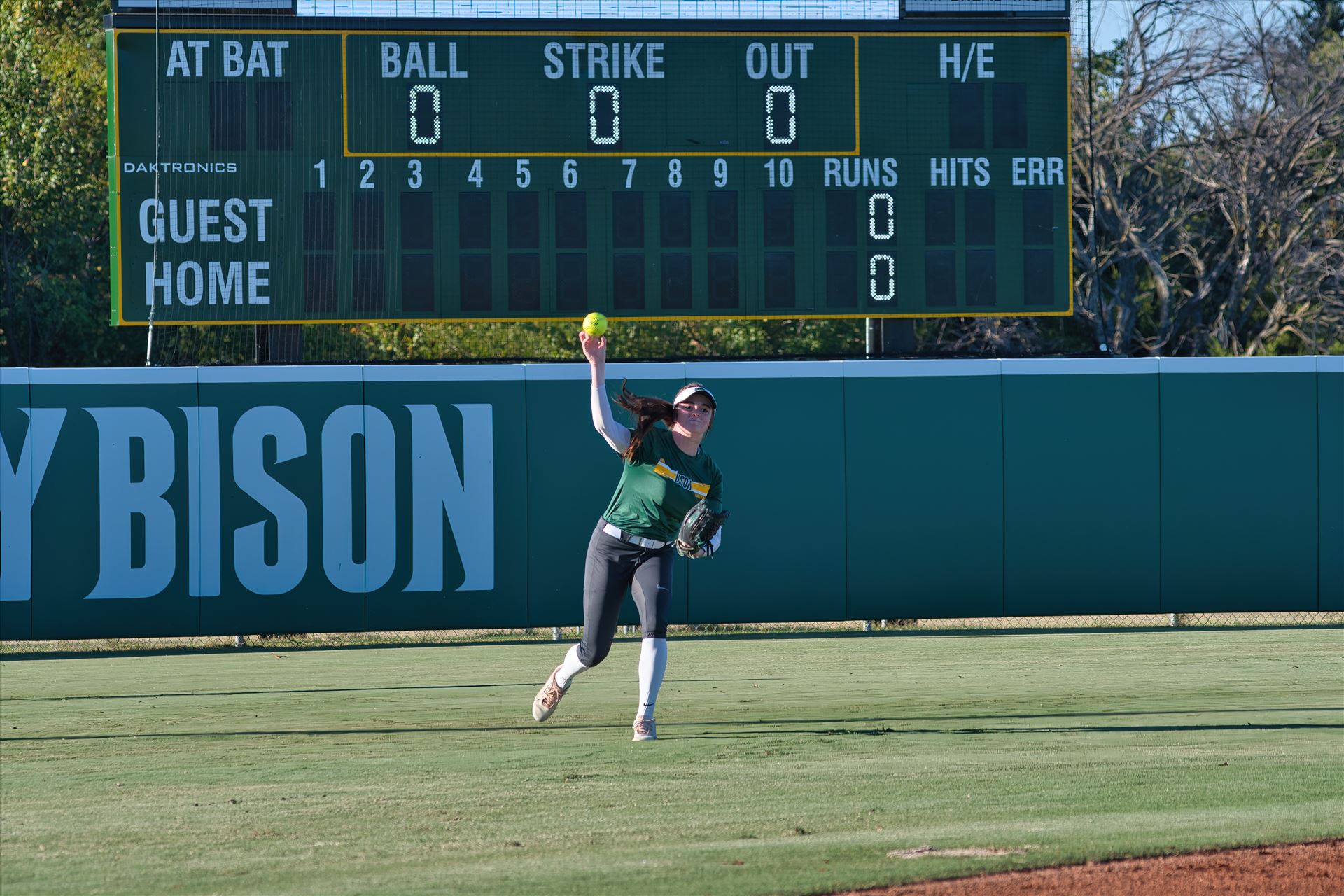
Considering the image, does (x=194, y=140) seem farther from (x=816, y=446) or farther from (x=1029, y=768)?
(x=1029, y=768)

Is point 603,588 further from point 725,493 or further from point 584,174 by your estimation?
point 725,493

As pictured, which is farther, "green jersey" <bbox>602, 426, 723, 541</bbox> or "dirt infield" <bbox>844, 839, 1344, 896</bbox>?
"green jersey" <bbox>602, 426, 723, 541</bbox>

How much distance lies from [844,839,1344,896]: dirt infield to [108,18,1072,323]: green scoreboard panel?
29.7 feet

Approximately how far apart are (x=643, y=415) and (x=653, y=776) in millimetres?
1591

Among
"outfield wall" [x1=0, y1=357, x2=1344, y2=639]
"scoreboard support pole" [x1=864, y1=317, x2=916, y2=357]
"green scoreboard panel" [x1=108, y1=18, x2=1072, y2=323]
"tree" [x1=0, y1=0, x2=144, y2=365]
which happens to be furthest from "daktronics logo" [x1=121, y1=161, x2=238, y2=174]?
"tree" [x1=0, y1=0, x2=144, y2=365]

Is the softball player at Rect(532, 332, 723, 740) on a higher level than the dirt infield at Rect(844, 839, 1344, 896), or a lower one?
higher

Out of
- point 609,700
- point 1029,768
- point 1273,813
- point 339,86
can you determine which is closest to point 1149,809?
Result: point 1273,813

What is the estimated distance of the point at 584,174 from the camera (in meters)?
13.5

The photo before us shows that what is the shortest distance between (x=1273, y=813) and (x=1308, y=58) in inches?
1044

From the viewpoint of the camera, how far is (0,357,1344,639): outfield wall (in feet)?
45.3

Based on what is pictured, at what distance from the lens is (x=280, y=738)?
7.71 metres

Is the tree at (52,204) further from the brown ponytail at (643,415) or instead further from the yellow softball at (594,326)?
the brown ponytail at (643,415)

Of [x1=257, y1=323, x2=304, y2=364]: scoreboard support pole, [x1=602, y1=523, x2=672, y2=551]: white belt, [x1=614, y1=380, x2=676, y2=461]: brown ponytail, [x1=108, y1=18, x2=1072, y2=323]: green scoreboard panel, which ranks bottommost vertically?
[x1=602, y1=523, x2=672, y2=551]: white belt

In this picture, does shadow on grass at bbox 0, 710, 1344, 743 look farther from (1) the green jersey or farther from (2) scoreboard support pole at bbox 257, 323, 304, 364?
(2) scoreboard support pole at bbox 257, 323, 304, 364
